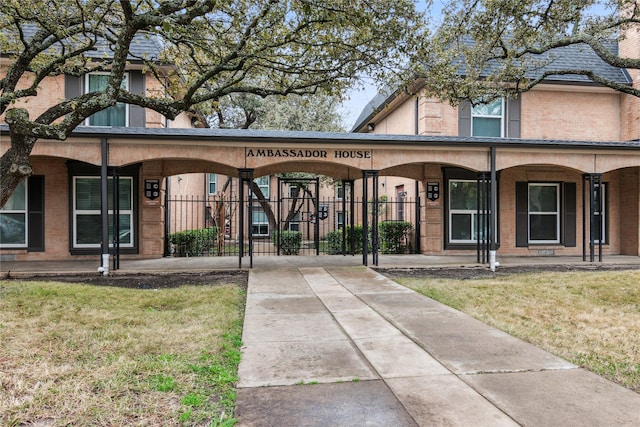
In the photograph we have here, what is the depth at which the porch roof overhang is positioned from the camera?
10523mm

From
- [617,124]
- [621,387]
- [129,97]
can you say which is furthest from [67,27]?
[617,124]

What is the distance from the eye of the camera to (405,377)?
3.77m

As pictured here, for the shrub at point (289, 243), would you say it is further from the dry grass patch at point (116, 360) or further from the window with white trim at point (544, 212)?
the dry grass patch at point (116, 360)

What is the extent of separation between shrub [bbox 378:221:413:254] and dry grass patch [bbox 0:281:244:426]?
29.9 ft

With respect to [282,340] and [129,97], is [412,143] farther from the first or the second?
[282,340]

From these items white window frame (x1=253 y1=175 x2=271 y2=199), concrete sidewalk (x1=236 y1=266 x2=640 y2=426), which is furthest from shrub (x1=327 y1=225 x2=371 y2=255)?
concrete sidewalk (x1=236 y1=266 x2=640 y2=426)

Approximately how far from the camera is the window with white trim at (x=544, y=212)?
49.0 feet

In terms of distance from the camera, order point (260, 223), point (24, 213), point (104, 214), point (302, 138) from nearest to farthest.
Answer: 1. point (104, 214)
2. point (302, 138)
3. point (24, 213)
4. point (260, 223)

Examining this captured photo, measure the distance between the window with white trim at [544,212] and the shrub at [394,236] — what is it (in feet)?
13.7

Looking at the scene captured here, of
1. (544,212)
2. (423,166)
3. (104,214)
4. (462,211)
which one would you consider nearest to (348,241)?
(423,166)

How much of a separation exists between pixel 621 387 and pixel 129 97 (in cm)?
789

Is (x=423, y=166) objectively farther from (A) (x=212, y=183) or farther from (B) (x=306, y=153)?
(A) (x=212, y=183)

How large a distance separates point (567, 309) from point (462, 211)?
27.2 feet

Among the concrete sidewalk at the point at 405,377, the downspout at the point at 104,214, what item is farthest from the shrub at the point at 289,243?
the concrete sidewalk at the point at 405,377
